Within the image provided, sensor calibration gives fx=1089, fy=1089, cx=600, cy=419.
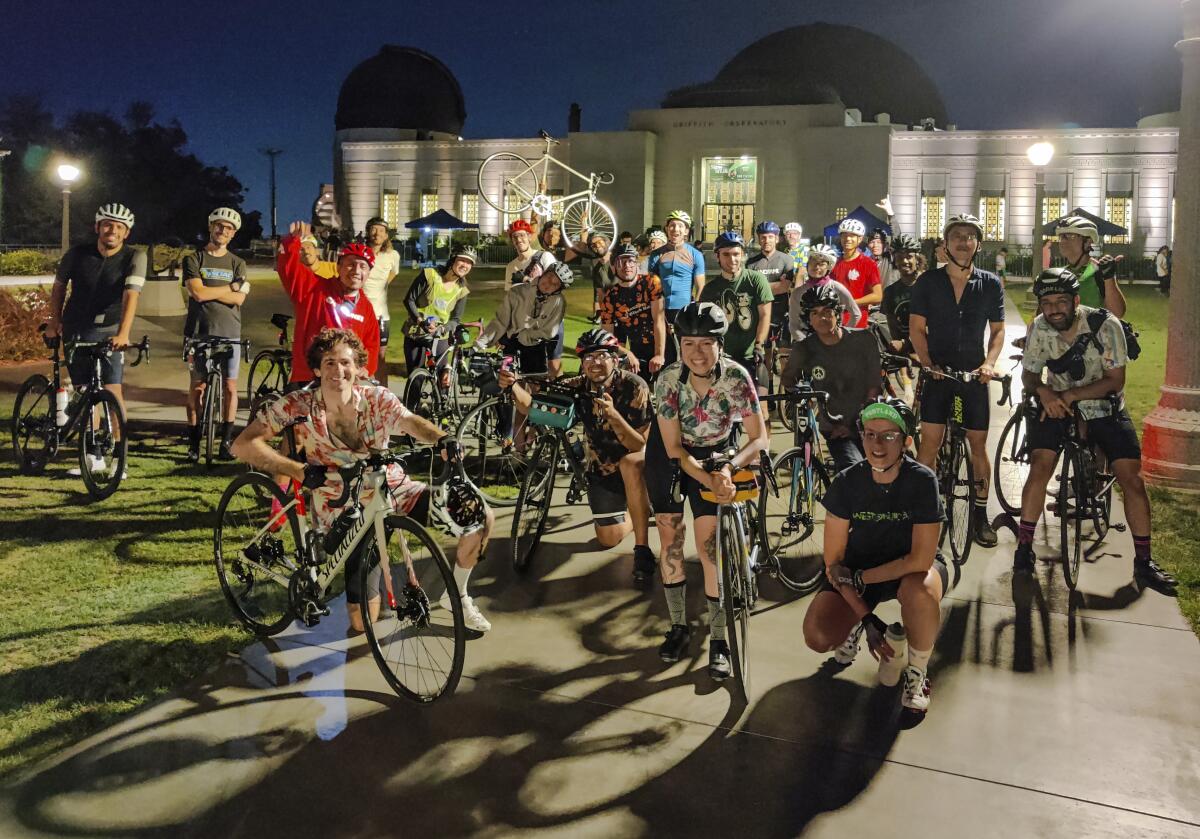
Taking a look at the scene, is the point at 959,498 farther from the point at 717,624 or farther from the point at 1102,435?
the point at 717,624

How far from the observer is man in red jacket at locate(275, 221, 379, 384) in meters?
7.85

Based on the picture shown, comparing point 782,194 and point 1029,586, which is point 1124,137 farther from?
point 1029,586

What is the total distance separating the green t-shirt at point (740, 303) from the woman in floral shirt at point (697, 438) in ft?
13.2

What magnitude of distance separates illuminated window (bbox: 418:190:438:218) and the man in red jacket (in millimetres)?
48179

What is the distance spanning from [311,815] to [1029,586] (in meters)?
4.75

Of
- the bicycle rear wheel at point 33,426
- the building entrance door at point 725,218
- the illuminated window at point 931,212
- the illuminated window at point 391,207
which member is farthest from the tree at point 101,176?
the bicycle rear wheel at point 33,426

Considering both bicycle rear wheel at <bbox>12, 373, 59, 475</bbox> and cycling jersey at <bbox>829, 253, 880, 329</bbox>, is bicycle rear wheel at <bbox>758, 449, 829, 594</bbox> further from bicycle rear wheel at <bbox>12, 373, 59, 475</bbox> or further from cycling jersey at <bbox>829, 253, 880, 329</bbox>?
bicycle rear wheel at <bbox>12, 373, 59, 475</bbox>

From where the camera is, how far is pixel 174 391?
1471cm

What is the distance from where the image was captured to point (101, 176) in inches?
2199

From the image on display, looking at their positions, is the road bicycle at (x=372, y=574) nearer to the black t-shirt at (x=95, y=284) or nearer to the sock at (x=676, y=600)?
the sock at (x=676, y=600)

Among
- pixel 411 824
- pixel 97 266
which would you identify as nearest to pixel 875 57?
pixel 97 266

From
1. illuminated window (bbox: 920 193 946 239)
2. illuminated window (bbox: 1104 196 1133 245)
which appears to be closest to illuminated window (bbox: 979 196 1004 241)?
illuminated window (bbox: 920 193 946 239)

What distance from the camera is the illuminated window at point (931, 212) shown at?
48.2 meters

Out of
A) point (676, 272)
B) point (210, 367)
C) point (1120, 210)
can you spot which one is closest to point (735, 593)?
point (676, 272)
